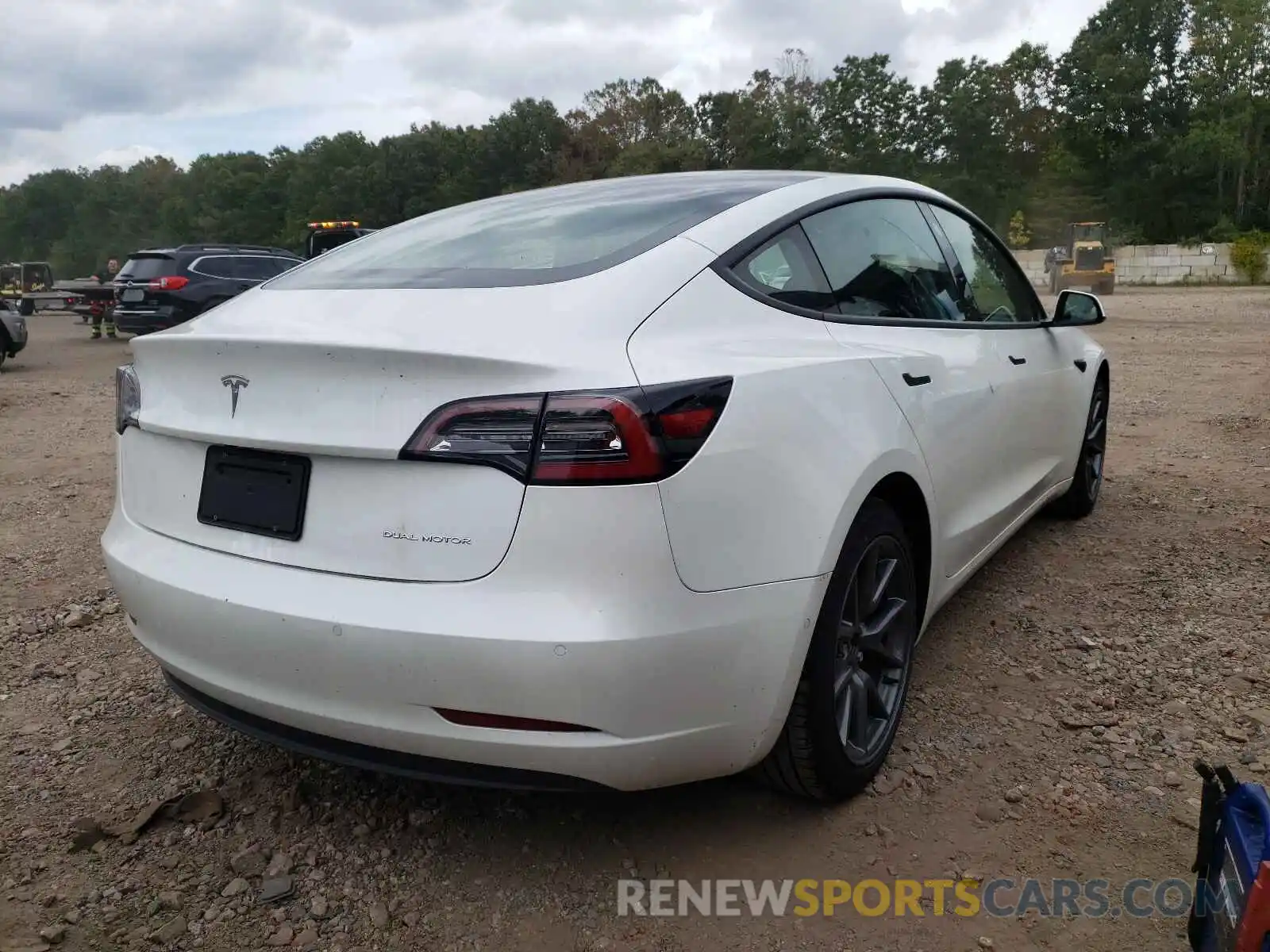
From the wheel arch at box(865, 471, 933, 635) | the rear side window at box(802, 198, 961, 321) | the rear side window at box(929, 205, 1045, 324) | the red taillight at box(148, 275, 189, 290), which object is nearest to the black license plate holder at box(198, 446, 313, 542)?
the wheel arch at box(865, 471, 933, 635)

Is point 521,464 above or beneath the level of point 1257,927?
above

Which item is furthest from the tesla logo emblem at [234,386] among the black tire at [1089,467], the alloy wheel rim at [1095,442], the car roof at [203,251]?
the car roof at [203,251]

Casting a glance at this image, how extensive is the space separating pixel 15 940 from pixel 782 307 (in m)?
2.13

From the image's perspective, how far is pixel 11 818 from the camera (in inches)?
96.5

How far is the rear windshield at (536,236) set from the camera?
222cm

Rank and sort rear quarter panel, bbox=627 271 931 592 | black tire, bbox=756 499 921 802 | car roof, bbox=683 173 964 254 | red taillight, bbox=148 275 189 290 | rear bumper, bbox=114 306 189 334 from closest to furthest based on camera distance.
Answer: rear quarter panel, bbox=627 271 931 592 < black tire, bbox=756 499 921 802 < car roof, bbox=683 173 964 254 < rear bumper, bbox=114 306 189 334 < red taillight, bbox=148 275 189 290

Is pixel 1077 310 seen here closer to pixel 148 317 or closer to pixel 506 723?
pixel 506 723

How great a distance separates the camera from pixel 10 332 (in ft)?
43.9

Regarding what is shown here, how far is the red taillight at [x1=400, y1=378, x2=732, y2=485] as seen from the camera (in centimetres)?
176

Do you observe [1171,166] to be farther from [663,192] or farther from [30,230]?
[30,230]

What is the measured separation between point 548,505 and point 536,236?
1.00m

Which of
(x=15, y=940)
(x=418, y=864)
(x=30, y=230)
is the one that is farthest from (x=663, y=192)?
(x=30, y=230)

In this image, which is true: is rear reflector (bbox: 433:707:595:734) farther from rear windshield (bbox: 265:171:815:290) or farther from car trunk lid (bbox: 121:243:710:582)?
rear windshield (bbox: 265:171:815:290)

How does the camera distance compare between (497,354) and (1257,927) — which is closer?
(1257,927)
